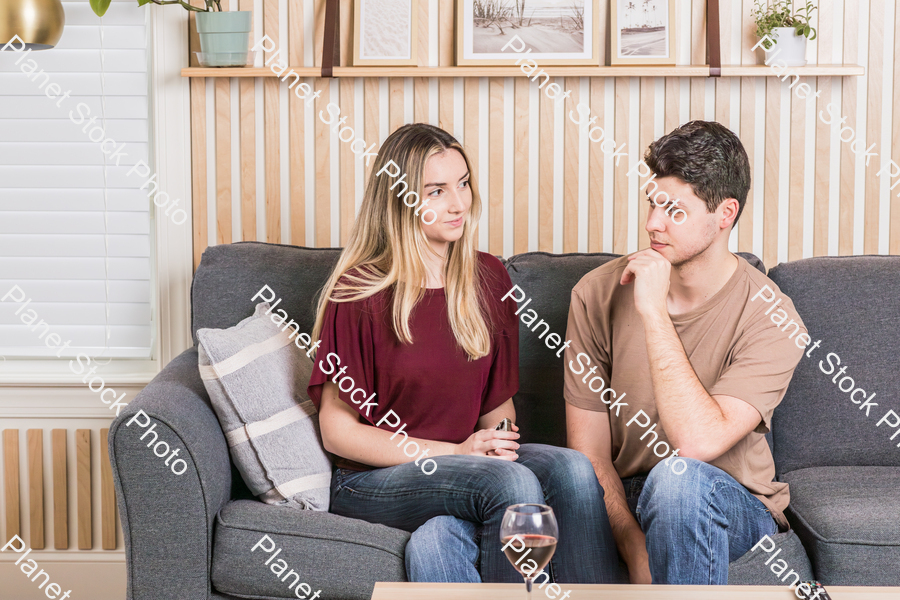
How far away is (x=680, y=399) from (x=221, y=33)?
1.58 metres

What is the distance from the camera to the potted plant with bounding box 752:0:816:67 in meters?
2.21

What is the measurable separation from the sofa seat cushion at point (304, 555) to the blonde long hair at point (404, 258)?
41 centimetres

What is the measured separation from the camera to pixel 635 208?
237 cm

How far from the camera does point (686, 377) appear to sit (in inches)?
60.2

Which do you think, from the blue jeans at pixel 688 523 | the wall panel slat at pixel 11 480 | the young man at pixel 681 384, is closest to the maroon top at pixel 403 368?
the young man at pixel 681 384

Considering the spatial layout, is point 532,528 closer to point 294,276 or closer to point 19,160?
point 294,276

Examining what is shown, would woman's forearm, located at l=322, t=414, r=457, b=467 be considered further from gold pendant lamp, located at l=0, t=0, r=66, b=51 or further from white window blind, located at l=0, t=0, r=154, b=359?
gold pendant lamp, located at l=0, t=0, r=66, b=51

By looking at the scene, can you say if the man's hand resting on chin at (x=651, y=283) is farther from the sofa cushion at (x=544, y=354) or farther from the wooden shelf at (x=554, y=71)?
the wooden shelf at (x=554, y=71)

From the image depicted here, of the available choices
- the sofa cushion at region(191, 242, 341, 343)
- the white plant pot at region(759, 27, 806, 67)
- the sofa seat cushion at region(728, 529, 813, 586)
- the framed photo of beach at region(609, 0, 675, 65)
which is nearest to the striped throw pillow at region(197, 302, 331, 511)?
the sofa cushion at region(191, 242, 341, 343)

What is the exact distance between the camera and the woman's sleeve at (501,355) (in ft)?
5.96

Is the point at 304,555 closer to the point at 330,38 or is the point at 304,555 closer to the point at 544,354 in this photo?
the point at 544,354

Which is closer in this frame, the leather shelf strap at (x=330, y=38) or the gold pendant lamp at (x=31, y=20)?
the gold pendant lamp at (x=31, y=20)

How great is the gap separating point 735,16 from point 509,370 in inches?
50.2

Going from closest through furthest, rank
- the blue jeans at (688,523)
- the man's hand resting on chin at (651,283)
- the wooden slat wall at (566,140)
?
the blue jeans at (688,523)
the man's hand resting on chin at (651,283)
the wooden slat wall at (566,140)
